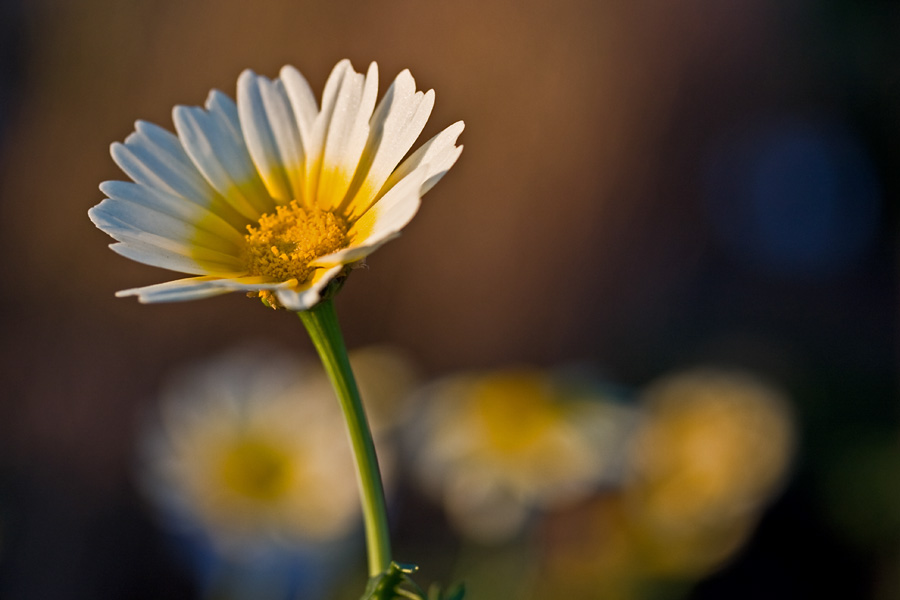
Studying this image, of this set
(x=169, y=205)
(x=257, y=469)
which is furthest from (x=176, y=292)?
(x=257, y=469)

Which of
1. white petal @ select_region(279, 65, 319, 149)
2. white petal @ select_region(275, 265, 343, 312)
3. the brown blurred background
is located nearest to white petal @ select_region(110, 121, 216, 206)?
white petal @ select_region(279, 65, 319, 149)

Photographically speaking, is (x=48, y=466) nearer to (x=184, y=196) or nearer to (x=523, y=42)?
(x=523, y=42)

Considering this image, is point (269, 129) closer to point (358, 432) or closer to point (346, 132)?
point (346, 132)

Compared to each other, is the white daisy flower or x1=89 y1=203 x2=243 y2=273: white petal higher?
x1=89 y1=203 x2=243 y2=273: white petal

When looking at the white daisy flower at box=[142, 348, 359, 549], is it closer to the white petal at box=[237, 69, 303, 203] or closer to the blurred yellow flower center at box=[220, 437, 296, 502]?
the blurred yellow flower center at box=[220, 437, 296, 502]

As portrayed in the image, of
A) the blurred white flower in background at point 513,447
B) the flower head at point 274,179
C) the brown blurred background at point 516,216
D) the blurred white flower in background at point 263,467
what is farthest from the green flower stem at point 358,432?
the brown blurred background at point 516,216
